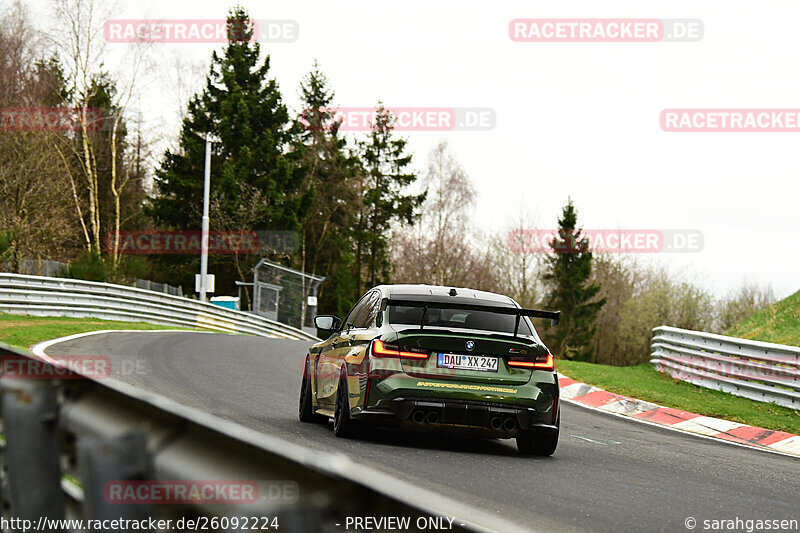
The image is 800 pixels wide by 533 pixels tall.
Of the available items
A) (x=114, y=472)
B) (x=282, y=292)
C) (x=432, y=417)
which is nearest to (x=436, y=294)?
(x=432, y=417)

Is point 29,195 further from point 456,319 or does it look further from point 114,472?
point 114,472

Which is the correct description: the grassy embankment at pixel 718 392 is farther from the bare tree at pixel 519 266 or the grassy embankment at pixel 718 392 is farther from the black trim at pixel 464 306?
the bare tree at pixel 519 266

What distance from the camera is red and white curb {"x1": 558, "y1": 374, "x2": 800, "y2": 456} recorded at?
12.0m

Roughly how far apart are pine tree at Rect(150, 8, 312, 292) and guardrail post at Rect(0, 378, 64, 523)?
49805 millimetres

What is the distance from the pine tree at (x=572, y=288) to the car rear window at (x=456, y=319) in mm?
56066

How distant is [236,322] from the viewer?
37156 millimetres

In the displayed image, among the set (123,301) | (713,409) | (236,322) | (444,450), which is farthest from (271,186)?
(444,450)

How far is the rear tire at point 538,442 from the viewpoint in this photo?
8.56m

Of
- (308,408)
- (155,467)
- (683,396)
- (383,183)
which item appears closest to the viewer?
(155,467)

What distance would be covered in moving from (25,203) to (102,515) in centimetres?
3411

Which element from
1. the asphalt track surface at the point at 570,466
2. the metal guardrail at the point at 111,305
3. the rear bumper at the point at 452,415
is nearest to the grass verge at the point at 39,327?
the metal guardrail at the point at 111,305

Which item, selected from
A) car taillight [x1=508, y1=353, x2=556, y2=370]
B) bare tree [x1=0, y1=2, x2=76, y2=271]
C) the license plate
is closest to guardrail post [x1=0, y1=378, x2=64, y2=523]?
the license plate

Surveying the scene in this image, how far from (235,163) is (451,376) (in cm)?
4706

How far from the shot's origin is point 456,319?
29.3ft
